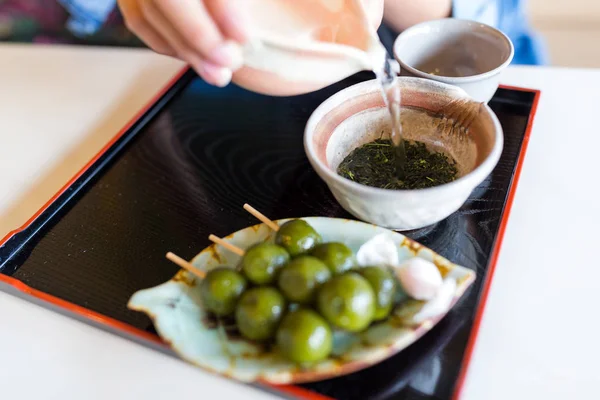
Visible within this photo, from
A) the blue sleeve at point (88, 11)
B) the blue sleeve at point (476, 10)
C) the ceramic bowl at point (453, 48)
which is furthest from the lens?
the blue sleeve at point (88, 11)

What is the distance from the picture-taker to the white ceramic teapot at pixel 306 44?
0.81 m

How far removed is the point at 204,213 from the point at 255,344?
37cm

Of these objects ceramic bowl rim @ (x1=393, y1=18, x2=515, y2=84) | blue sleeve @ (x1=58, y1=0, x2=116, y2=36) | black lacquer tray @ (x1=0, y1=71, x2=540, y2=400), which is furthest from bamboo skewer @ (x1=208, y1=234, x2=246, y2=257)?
blue sleeve @ (x1=58, y1=0, x2=116, y2=36)

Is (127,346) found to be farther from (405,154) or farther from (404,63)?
(404,63)

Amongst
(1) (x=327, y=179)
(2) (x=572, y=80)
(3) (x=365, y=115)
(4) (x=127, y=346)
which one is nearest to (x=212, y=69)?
(1) (x=327, y=179)

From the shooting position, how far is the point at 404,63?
1125 millimetres

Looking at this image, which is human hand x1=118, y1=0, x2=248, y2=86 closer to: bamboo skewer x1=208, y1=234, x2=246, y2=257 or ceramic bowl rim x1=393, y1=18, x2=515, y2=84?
bamboo skewer x1=208, y1=234, x2=246, y2=257

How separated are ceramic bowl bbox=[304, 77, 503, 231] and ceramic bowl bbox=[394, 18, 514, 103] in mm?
136

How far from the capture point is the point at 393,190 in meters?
0.86

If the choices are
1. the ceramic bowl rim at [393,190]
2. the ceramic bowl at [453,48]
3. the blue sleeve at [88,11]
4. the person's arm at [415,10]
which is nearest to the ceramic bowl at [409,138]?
the ceramic bowl rim at [393,190]

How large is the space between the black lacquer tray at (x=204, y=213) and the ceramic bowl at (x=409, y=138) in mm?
95

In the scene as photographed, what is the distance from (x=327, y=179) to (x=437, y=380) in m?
0.35

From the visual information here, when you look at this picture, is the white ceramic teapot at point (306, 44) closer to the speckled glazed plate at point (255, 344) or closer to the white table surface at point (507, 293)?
the speckled glazed plate at point (255, 344)

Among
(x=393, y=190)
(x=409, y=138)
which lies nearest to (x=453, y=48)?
(x=409, y=138)
